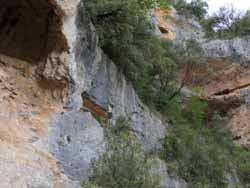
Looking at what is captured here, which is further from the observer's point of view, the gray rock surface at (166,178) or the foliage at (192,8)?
the foliage at (192,8)

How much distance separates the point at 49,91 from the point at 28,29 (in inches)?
68.2

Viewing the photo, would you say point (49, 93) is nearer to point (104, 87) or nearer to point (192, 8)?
point (104, 87)

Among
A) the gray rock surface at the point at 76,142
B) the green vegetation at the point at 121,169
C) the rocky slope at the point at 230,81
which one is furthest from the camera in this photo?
the rocky slope at the point at 230,81

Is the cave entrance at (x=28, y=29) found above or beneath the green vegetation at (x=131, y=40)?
beneath

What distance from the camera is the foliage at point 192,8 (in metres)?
28.6

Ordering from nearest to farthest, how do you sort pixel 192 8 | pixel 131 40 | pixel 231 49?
pixel 131 40 < pixel 231 49 < pixel 192 8

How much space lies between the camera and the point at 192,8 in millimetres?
28953

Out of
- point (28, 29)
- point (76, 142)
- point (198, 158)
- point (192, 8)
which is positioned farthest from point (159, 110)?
point (192, 8)

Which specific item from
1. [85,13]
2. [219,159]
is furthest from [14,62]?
[219,159]

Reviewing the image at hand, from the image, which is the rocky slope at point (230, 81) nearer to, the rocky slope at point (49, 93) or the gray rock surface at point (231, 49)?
the gray rock surface at point (231, 49)

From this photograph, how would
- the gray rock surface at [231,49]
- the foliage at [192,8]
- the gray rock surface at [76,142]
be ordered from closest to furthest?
the gray rock surface at [76,142]
the gray rock surface at [231,49]
the foliage at [192,8]

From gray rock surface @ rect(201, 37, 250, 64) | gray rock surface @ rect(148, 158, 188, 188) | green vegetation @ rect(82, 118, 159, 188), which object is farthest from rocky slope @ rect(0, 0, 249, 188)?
gray rock surface @ rect(201, 37, 250, 64)

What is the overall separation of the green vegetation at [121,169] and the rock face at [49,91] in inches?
16.4

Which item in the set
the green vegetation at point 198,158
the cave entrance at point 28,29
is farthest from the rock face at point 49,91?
the green vegetation at point 198,158
